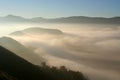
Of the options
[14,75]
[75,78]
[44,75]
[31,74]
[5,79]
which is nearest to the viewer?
[5,79]

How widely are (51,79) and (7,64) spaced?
2603 cm

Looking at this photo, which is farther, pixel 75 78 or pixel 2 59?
pixel 75 78

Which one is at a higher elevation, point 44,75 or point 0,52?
point 0,52

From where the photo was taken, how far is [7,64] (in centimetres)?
13400

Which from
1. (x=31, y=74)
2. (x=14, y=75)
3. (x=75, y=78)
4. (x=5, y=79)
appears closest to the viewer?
(x=5, y=79)

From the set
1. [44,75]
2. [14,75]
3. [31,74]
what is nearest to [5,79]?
[14,75]

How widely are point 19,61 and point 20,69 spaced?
1242 centimetres

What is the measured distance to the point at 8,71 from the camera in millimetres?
125625

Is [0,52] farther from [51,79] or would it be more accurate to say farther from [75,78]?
[75,78]

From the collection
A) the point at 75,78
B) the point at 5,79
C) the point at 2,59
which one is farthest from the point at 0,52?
the point at 75,78

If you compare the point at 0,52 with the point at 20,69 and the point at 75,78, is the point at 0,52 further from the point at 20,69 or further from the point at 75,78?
the point at 75,78

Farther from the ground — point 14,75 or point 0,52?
point 0,52

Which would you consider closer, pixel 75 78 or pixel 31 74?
pixel 31 74

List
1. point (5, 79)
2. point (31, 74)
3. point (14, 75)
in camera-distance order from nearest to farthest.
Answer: point (5, 79)
point (14, 75)
point (31, 74)
